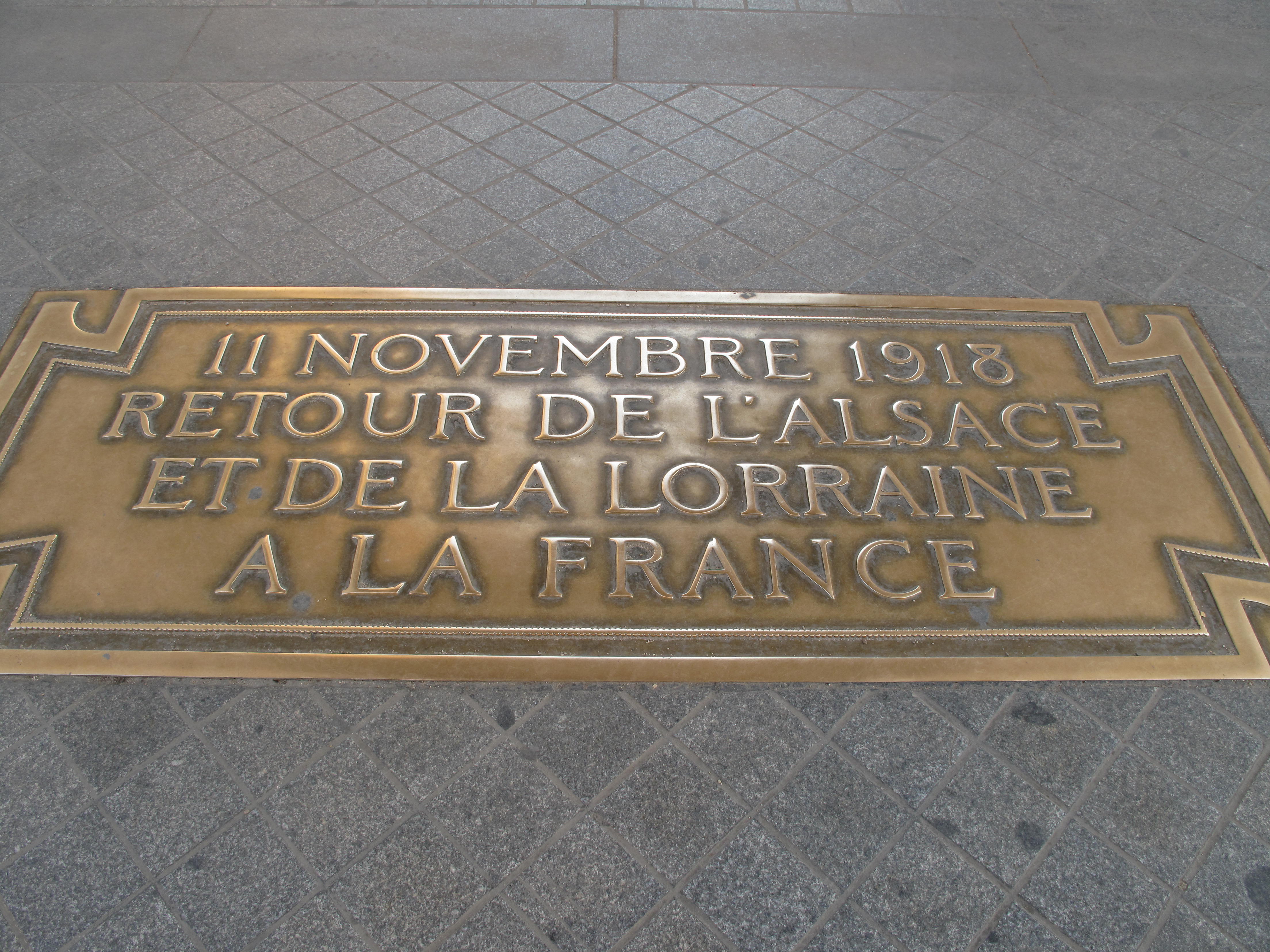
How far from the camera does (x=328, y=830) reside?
200cm

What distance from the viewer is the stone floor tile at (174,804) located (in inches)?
77.7

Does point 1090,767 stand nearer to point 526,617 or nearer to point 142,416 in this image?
point 526,617

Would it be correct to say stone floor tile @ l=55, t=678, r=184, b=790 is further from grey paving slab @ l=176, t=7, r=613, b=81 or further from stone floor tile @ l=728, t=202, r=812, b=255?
grey paving slab @ l=176, t=7, r=613, b=81

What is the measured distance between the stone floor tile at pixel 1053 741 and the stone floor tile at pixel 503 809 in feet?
4.09

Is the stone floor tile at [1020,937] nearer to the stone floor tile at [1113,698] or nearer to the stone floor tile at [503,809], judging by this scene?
the stone floor tile at [1113,698]

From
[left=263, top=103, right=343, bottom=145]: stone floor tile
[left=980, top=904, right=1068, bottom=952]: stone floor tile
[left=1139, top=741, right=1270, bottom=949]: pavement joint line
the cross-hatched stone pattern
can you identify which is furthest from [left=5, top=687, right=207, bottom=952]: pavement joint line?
[left=263, top=103, right=343, bottom=145]: stone floor tile


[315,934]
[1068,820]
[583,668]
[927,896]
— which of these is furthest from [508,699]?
[1068,820]

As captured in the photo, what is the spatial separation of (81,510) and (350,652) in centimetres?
110

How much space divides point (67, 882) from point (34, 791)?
0.29 meters

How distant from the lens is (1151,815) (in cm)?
207

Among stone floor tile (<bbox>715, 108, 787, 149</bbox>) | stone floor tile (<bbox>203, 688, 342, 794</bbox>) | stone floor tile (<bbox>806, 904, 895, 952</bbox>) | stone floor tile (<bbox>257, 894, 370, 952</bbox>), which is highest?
stone floor tile (<bbox>715, 108, 787, 149</bbox>)

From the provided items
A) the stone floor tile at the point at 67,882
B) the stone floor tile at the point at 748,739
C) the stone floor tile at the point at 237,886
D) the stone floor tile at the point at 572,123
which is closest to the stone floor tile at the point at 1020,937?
the stone floor tile at the point at 748,739

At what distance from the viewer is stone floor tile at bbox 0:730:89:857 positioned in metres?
1.99

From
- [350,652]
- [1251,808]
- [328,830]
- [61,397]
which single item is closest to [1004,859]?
[1251,808]
